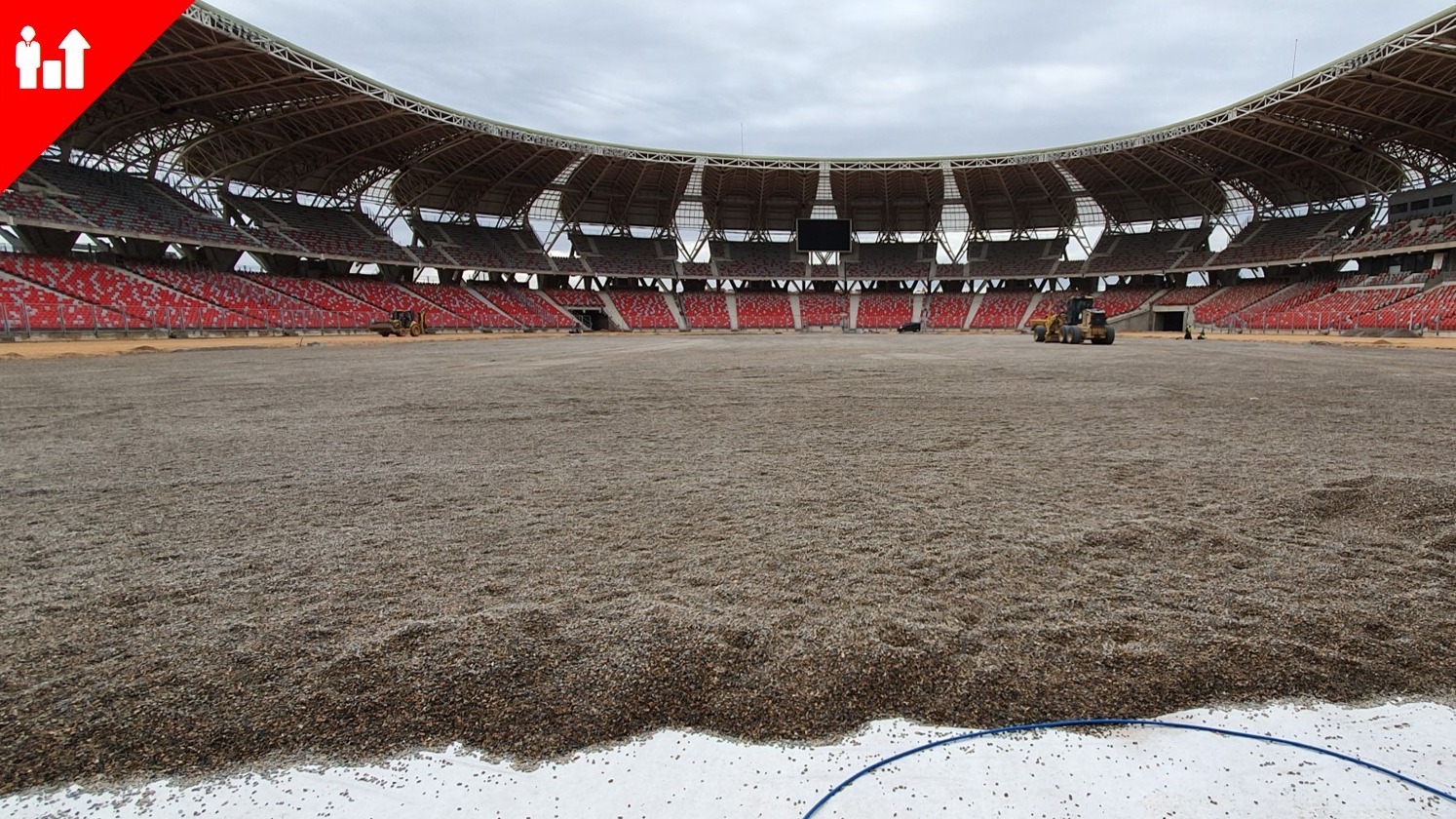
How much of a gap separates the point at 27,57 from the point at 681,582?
37492 mm

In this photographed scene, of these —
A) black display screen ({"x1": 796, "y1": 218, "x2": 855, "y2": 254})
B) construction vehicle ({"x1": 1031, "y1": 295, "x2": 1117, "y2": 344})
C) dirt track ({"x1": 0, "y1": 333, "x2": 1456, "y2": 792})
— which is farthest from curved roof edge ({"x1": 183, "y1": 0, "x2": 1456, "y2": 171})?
dirt track ({"x1": 0, "y1": 333, "x2": 1456, "y2": 792})

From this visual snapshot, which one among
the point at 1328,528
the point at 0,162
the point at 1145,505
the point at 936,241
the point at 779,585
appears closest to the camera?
the point at 779,585

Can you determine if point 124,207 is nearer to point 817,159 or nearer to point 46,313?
point 46,313

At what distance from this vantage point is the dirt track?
6.52 feet

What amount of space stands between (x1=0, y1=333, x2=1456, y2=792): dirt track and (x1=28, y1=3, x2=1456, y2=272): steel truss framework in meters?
37.7

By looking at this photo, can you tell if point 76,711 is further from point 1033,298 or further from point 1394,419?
point 1033,298

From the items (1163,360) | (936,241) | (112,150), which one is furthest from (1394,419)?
(936,241)

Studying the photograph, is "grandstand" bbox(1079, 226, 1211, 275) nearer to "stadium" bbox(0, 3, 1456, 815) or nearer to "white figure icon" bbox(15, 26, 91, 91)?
"stadium" bbox(0, 3, 1456, 815)

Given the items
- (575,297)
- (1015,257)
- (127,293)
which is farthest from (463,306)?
(1015,257)

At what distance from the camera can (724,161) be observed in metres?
56.2

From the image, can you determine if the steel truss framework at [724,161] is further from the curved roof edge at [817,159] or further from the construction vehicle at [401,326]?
the construction vehicle at [401,326]

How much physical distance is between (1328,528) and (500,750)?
432 centimetres

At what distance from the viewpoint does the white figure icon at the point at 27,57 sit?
2345 cm

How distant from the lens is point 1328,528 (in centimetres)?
347
